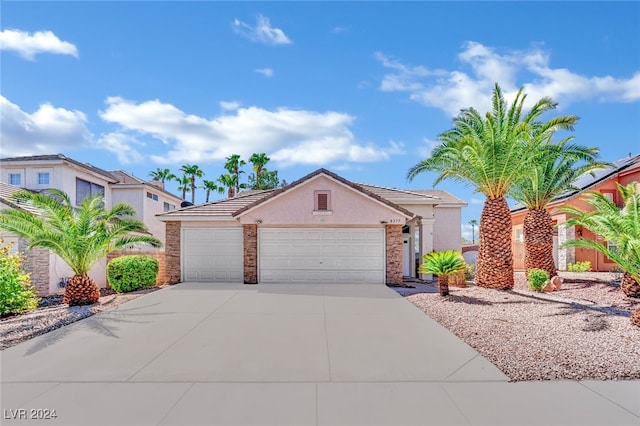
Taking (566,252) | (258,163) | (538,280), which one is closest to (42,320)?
(538,280)

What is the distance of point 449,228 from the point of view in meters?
19.4

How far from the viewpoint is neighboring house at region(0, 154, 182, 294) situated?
14.9m

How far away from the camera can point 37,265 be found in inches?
583

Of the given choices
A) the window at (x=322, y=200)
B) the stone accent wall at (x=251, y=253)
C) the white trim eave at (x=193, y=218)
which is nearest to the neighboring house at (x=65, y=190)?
the white trim eave at (x=193, y=218)

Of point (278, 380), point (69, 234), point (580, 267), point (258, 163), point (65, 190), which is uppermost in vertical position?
point (258, 163)

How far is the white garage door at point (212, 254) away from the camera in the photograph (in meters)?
15.7

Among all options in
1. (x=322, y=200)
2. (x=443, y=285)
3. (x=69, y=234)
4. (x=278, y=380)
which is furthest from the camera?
(x=322, y=200)

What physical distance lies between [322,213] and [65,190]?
1454cm

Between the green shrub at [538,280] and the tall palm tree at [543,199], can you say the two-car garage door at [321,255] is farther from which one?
the tall palm tree at [543,199]

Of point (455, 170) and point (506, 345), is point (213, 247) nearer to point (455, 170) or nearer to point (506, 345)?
point (455, 170)

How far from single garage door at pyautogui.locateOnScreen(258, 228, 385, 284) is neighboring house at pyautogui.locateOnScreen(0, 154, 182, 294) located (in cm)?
664

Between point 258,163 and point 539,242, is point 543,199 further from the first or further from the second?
point 258,163

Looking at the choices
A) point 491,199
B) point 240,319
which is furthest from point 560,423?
point 491,199

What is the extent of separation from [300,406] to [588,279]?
57.3 feet
